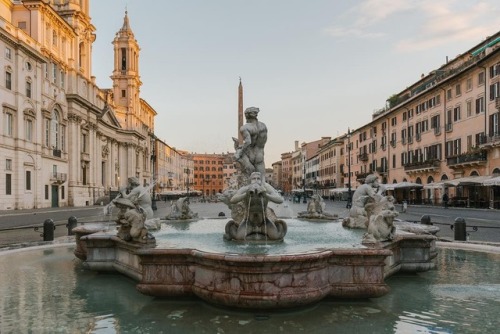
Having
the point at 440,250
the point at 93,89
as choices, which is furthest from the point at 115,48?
the point at 440,250

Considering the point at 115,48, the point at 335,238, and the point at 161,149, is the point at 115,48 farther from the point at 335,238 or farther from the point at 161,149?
the point at 335,238

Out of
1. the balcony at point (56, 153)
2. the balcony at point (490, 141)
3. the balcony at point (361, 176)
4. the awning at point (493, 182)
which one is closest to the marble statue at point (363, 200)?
→ the awning at point (493, 182)

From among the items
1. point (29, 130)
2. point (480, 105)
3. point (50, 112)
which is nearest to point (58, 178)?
point (29, 130)

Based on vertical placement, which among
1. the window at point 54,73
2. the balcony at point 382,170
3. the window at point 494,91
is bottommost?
the balcony at point 382,170

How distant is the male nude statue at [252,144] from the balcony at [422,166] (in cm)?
3895

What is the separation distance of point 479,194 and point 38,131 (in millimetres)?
42413

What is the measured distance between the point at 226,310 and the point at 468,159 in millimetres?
38614

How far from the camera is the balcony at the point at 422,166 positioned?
4555 centimetres

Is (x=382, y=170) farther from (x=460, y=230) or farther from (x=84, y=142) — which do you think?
(x=460, y=230)

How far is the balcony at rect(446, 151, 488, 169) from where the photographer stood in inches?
1436

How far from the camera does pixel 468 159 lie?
38312 mm

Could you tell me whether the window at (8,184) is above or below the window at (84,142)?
below

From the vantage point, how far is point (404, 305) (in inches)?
233

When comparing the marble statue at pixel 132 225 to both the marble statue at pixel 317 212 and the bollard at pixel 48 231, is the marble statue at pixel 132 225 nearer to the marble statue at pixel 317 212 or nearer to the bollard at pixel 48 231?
the bollard at pixel 48 231
